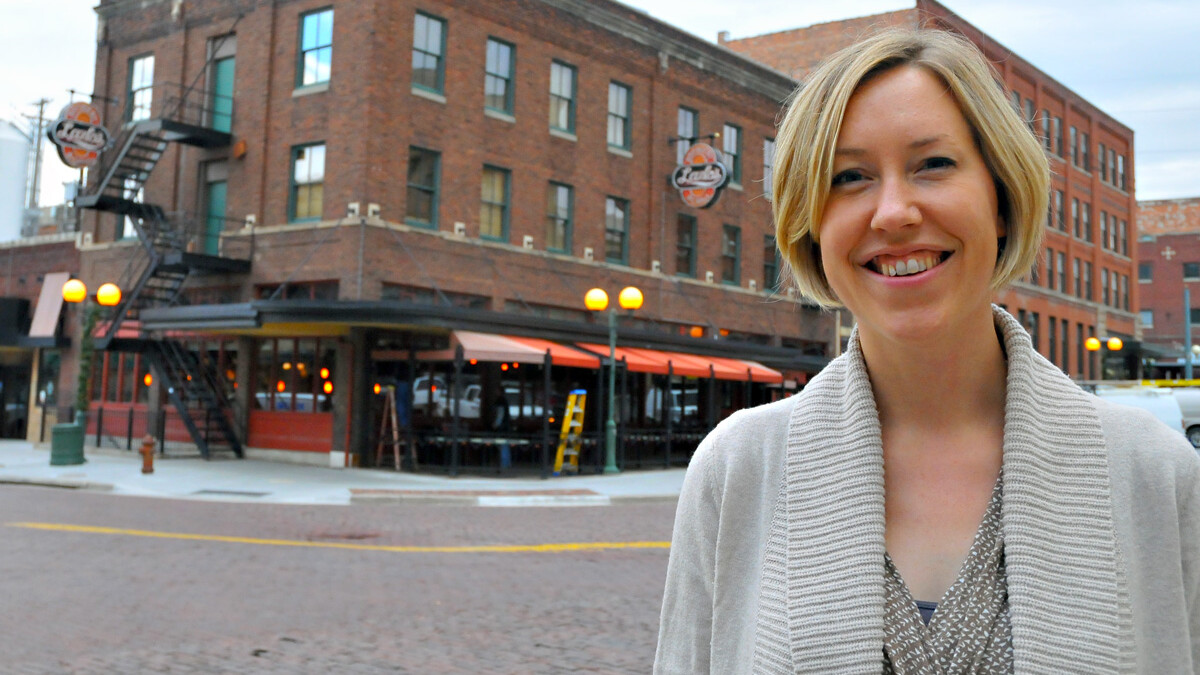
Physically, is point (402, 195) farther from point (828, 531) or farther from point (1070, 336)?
point (1070, 336)

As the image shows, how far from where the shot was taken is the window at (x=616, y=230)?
2811 cm

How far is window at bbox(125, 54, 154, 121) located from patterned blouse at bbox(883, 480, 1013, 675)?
29208mm

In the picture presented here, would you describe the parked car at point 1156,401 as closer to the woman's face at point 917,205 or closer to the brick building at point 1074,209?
the woman's face at point 917,205

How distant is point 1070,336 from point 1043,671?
5232 centimetres

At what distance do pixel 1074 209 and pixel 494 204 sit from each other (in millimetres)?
34922

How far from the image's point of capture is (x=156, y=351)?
24547 millimetres

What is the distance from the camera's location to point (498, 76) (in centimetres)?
2534

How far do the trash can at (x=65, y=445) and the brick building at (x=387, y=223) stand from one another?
2.48 metres

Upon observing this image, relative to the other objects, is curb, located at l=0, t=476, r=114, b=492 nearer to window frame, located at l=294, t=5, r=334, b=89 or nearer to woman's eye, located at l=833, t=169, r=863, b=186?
window frame, located at l=294, t=5, r=334, b=89

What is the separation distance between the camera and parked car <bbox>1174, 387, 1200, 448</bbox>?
27797 millimetres

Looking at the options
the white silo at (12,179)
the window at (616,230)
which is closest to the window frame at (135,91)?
the window at (616,230)

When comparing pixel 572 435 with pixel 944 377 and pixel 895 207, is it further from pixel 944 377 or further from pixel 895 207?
pixel 895 207

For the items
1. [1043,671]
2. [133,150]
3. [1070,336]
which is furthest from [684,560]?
[1070,336]

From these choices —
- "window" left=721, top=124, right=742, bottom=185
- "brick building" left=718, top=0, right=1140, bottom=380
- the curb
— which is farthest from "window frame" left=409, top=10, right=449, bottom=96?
"brick building" left=718, top=0, right=1140, bottom=380
